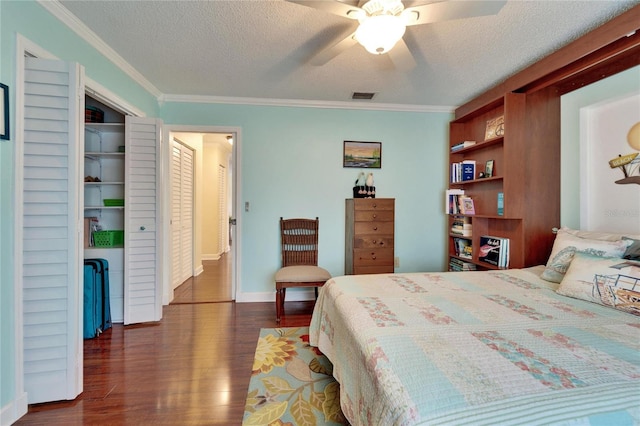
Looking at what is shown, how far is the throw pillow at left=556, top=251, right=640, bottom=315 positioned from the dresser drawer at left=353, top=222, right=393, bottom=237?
1.56m

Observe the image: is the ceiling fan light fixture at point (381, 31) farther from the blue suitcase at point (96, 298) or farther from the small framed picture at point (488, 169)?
the blue suitcase at point (96, 298)

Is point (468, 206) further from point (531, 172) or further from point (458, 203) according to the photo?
point (531, 172)

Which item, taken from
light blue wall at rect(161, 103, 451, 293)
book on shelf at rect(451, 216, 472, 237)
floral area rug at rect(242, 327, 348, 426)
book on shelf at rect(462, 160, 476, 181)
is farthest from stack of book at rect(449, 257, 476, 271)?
floral area rug at rect(242, 327, 348, 426)

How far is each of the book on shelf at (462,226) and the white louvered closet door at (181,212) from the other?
3.51 meters

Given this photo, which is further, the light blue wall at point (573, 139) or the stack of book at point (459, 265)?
the stack of book at point (459, 265)

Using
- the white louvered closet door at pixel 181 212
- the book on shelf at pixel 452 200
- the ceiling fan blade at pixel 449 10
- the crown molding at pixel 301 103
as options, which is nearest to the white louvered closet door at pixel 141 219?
the crown molding at pixel 301 103

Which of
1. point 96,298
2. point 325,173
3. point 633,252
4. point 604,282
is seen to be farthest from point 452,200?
point 96,298

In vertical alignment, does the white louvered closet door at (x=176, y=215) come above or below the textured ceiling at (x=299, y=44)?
below

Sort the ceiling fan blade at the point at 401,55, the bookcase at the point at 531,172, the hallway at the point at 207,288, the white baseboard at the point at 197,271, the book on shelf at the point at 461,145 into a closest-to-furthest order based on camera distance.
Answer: the ceiling fan blade at the point at 401,55, the bookcase at the point at 531,172, the book on shelf at the point at 461,145, the hallway at the point at 207,288, the white baseboard at the point at 197,271

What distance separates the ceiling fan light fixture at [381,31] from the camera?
1.39m

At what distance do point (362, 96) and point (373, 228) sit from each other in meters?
1.49

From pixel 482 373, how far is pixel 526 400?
13cm

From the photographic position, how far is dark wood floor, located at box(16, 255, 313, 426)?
154cm

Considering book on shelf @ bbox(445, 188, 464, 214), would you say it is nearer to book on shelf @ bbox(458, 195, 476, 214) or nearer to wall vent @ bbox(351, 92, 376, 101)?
book on shelf @ bbox(458, 195, 476, 214)
